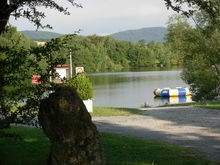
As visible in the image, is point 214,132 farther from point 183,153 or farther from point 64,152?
point 64,152

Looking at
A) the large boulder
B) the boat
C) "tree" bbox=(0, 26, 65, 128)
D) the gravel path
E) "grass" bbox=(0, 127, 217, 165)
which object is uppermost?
"tree" bbox=(0, 26, 65, 128)

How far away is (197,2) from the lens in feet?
20.1

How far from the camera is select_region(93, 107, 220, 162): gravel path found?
9.20 m

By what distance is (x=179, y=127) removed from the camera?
1205 centimetres

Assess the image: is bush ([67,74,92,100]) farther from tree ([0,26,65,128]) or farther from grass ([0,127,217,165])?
tree ([0,26,65,128])

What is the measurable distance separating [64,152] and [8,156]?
2.38 m

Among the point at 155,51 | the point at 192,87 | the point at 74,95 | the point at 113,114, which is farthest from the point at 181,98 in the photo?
the point at 155,51

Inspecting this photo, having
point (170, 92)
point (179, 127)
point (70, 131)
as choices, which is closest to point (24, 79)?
point (70, 131)

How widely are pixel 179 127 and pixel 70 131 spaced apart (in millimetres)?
7795

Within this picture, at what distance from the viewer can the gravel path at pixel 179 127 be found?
920 cm

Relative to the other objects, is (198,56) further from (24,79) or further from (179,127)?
(24,79)

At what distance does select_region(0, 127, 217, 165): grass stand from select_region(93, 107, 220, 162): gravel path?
688 mm

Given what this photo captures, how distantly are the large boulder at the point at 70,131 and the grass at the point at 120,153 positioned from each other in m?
1.22

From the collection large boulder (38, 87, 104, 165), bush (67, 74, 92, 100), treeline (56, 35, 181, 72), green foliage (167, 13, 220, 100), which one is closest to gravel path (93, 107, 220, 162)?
bush (67, 74, 92, 100)
